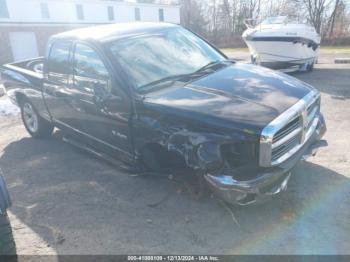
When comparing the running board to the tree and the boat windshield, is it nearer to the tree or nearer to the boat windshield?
the boat windshield

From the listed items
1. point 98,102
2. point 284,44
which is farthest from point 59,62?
point 284,44

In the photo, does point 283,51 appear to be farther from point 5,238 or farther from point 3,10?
point 3,10

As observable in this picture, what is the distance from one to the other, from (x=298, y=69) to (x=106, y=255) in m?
9.60

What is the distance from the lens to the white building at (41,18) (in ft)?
81.8

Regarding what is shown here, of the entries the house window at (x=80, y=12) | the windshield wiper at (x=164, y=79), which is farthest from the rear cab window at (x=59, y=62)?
the house window at (x=80, y=12)

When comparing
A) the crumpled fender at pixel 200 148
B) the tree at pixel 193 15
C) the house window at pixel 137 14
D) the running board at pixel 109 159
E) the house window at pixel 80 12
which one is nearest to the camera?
the crumpled fender at pixel 200 148

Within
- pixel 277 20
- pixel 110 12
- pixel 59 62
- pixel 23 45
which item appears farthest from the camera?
pixel 110 12

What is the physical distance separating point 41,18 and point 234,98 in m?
28.0

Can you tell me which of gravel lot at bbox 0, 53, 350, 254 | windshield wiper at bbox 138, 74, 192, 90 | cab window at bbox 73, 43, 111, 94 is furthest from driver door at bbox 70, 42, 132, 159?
gravel lot at bbox 0, 53, 350, 254

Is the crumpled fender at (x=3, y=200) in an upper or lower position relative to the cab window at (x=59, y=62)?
lower

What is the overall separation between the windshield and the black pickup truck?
1 centimetres

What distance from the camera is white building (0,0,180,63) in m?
24.9

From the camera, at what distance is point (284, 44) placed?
1042cm

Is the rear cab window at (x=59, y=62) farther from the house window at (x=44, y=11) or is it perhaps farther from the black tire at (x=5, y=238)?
the house window at (x=44, y=11)
